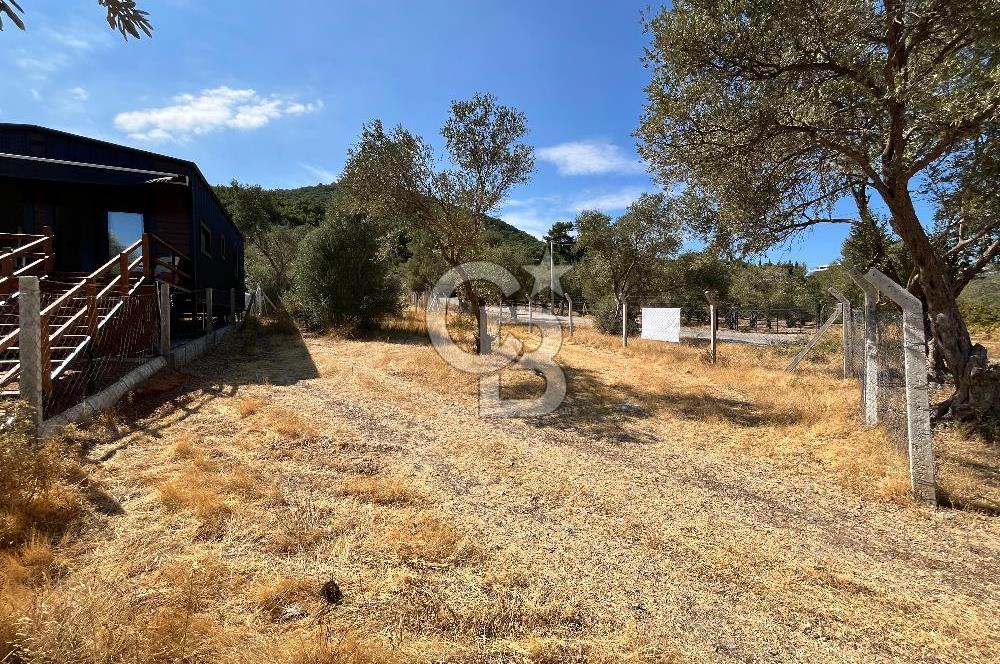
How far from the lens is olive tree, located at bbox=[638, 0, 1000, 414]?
6223 mm

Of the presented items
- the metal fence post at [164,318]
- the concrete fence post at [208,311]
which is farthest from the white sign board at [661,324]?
the metal fence post at [164,318]

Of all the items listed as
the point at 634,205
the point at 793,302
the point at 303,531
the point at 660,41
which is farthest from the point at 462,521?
the point at 793,302

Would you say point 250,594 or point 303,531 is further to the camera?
point 303,531

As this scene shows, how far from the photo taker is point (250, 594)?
279 cm

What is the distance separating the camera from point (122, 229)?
1232cm

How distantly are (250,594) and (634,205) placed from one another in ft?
97.0

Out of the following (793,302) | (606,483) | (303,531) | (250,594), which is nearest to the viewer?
(250,594)

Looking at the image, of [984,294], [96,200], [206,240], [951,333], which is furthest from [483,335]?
[984,294]

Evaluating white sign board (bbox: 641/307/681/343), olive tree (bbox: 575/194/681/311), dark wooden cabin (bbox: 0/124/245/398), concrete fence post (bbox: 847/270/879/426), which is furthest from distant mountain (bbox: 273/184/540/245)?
concrete fence post (bbox: 847/270/879/426)

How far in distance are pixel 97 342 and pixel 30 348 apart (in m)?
2.92

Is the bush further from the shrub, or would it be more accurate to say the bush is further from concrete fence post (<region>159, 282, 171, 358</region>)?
the shrub

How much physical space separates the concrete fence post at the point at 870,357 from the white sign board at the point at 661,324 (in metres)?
9.07

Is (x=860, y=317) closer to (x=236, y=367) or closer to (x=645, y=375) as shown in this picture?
(x=645, y=375)

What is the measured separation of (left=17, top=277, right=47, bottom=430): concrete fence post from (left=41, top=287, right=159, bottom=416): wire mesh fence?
0.44 metres
